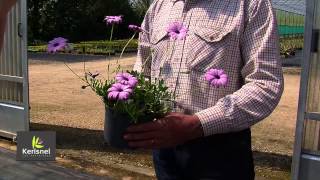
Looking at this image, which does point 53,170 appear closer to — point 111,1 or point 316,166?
point 316,166

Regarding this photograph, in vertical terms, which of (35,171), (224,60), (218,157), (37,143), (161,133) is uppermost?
(224,60)

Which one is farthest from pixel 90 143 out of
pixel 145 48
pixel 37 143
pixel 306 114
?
pixel 145 48

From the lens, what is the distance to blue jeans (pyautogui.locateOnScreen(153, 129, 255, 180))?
5.77ft

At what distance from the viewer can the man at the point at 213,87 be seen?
1.65 metres

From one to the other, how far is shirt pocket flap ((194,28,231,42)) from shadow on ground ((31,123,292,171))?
379cm

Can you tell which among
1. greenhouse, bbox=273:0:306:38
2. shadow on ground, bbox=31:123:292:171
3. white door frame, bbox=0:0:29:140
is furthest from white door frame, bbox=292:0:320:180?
greenhouse, bbox=273:0:306:38

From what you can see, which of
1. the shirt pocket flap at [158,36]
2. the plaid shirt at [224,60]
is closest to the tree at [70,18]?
the shirt pocket flap at [158,36]

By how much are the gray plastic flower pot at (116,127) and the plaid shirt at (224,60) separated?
9.7 inches

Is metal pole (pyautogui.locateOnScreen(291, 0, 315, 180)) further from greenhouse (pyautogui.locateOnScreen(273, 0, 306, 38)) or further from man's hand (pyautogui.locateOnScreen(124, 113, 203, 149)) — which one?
greenhouse (pyautogui.locateOnScreen(273, 0, 306, 38))

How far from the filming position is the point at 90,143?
623 cm

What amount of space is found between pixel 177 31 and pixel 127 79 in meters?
0.24

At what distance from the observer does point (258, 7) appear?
1.71 m

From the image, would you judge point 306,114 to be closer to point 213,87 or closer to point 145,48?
point 145,48

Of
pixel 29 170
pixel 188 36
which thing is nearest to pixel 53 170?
pixel 29 170
